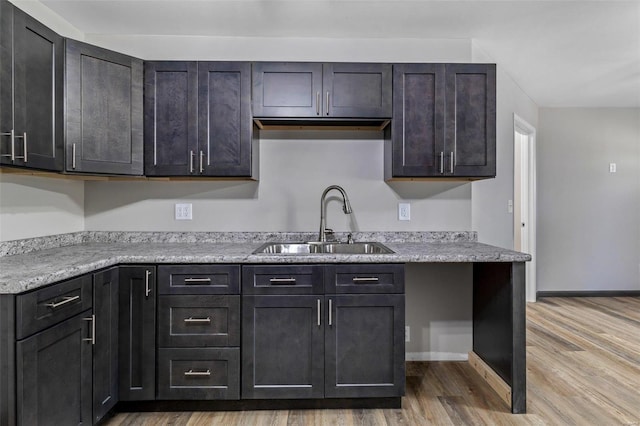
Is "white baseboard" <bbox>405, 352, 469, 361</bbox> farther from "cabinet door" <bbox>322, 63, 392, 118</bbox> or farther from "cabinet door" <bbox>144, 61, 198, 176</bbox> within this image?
"cabinet door" <bbox>144, 61, 198, 176</bbox>

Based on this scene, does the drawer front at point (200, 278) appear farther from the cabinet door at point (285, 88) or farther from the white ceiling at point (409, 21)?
the white ceiling at point (409, 21)

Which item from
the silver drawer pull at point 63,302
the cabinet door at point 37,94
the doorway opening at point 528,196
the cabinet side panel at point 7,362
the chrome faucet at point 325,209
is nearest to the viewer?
the cabinet side panel at point 7,362

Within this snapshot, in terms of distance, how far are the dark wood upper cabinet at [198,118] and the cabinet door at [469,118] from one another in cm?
128

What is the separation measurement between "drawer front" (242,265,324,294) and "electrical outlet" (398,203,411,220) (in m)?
0.97

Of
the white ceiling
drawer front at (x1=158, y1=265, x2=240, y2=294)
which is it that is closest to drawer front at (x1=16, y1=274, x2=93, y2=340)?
drawer front at (x1=158, y1=265, x2=240, y2=294)

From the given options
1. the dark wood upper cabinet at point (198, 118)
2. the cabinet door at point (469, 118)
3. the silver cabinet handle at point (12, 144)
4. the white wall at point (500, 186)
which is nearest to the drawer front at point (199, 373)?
the dark wood upper cabinet at point (198, 118)

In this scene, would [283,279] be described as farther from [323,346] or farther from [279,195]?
[279,195]

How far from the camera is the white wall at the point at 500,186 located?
295 cm

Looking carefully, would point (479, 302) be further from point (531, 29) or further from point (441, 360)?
point (531, 29)

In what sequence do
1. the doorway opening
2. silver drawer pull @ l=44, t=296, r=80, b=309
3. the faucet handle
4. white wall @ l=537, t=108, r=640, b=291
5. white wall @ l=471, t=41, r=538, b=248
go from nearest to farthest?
silver drawer pull @ l=44, t=296, r=80, b=309
the faucet handle
white wall @ l=471, t=41, r=538, b=248
the doorway opening
white wall @ l=537, t=108, r=640, b=291

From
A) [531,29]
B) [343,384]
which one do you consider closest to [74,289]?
[343,384]

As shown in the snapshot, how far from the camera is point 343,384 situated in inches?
81.7

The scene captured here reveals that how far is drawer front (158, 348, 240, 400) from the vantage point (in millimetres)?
2043

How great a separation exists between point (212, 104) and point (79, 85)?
0.72 metres
